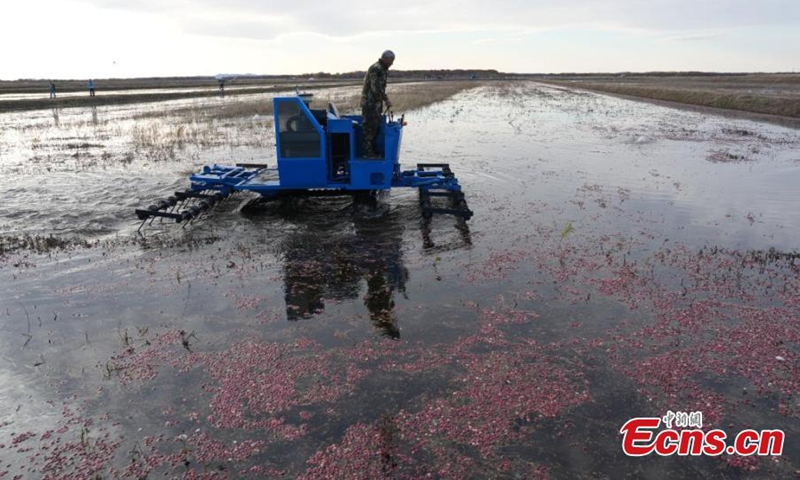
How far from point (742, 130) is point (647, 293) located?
24918 mm

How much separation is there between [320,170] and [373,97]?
6.53 ft

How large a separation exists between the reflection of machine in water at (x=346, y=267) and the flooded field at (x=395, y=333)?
0.06 metres

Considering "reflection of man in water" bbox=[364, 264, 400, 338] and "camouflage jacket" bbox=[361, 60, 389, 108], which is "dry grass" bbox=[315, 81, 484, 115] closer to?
"camouflage jacket" bbox=[361, 60, 389, 108]

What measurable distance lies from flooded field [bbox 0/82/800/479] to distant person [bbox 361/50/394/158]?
1851 mm

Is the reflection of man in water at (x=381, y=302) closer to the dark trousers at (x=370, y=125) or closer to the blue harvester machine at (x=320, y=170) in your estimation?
the blue harvester machine at (x=320, y=170)

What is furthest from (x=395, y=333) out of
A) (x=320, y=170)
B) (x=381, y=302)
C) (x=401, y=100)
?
(x=401, y=100)

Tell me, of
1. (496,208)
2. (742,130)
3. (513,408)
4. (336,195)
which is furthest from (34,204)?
(742,130)

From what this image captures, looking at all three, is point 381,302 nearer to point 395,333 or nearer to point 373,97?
point 395,333

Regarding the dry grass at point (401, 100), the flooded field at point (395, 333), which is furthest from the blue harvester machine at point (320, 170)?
the dry grass at point (401, 100)

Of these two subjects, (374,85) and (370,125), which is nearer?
(374,85)

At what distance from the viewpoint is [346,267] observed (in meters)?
8.52

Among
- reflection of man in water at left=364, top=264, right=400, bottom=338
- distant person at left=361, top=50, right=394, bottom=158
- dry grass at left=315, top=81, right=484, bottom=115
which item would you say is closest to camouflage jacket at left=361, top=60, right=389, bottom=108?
distant person at left=361, top=50, right=394, bottom=158

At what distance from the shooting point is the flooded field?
4516 millimetres

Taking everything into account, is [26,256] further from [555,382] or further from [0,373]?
[555,382]
